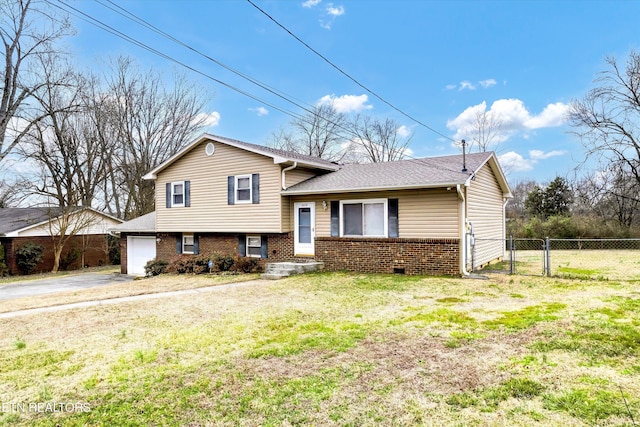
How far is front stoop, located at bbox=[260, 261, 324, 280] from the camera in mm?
12227

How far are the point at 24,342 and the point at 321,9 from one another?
1143cm

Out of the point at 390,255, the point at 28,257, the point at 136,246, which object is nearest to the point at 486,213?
the point at 390,255

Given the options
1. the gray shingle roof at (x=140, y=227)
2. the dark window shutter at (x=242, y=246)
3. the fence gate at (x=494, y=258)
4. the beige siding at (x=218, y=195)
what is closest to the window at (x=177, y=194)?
the beige siding at (x=218, y=195)

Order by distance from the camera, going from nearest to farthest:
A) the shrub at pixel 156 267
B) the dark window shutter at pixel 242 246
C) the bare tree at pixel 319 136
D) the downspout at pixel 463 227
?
the downspout at pixel 463 227 → the dark window shutter at pixel 242 246 → the shrub at pixel 156 267 → the bare tree at pixel 319 136

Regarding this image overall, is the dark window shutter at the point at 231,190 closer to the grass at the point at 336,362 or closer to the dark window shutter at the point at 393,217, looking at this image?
the dark window shutter at the point at 393,217

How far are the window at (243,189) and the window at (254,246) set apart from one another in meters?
1.50

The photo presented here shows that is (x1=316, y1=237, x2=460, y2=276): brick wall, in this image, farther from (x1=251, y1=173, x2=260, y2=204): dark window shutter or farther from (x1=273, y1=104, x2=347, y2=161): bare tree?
(x1=273, y1=104, x2=347, y2=161): bare tree

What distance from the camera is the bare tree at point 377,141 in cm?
3303

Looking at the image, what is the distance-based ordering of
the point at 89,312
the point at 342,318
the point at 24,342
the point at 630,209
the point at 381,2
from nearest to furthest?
the point at 24,342 → the point at 342,318 → the point at 89,312 → the point at 381,2 → the point at 630,209

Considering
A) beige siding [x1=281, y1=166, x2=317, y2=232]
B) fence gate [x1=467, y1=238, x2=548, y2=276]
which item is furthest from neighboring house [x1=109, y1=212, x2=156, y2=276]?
fence gate [x1=467, y1=238, x2=548, y2=276]

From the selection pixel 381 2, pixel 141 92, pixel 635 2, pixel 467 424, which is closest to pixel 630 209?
pixel 635 2

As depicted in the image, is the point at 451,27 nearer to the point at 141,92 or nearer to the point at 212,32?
the point at 212,32

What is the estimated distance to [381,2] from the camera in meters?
12.7

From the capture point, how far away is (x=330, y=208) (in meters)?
12.9
